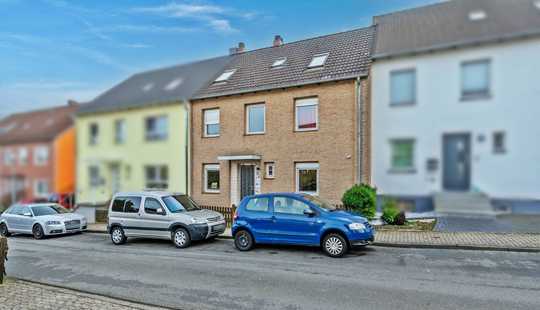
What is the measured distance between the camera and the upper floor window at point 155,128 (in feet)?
43.0

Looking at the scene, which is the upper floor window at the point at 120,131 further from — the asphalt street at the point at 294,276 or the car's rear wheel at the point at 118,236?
the asphalt street at the point at 294,276

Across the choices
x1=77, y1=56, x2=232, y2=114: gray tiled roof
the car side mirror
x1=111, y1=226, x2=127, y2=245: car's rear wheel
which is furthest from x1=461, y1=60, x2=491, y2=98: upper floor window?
x1=77, y1=56, x2=232, y2=114: gray tiled roof

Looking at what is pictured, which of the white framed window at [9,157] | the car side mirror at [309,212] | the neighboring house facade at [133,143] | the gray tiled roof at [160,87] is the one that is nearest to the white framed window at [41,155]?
the white framed window at [9,157]

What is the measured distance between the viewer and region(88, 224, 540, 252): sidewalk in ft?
27.8

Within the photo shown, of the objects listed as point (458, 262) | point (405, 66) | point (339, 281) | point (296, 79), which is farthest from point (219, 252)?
point (296, 79)

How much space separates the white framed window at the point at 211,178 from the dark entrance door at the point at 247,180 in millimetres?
1263

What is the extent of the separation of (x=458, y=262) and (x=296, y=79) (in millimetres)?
9974

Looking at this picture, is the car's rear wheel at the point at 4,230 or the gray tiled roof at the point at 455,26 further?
the car's rear wheel at the point at 4,230

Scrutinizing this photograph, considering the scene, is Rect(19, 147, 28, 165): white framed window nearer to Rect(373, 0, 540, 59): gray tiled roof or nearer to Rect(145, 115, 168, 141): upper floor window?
Rect(145, 115, 168, 141): upper floor window

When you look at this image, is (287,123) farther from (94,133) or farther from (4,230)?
(4,230)

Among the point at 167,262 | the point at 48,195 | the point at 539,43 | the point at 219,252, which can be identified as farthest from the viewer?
the point at 48,195

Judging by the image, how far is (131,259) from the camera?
868 centimetres

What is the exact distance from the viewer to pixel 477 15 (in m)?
5.82

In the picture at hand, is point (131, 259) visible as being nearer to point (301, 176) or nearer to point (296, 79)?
point (301, 176)
